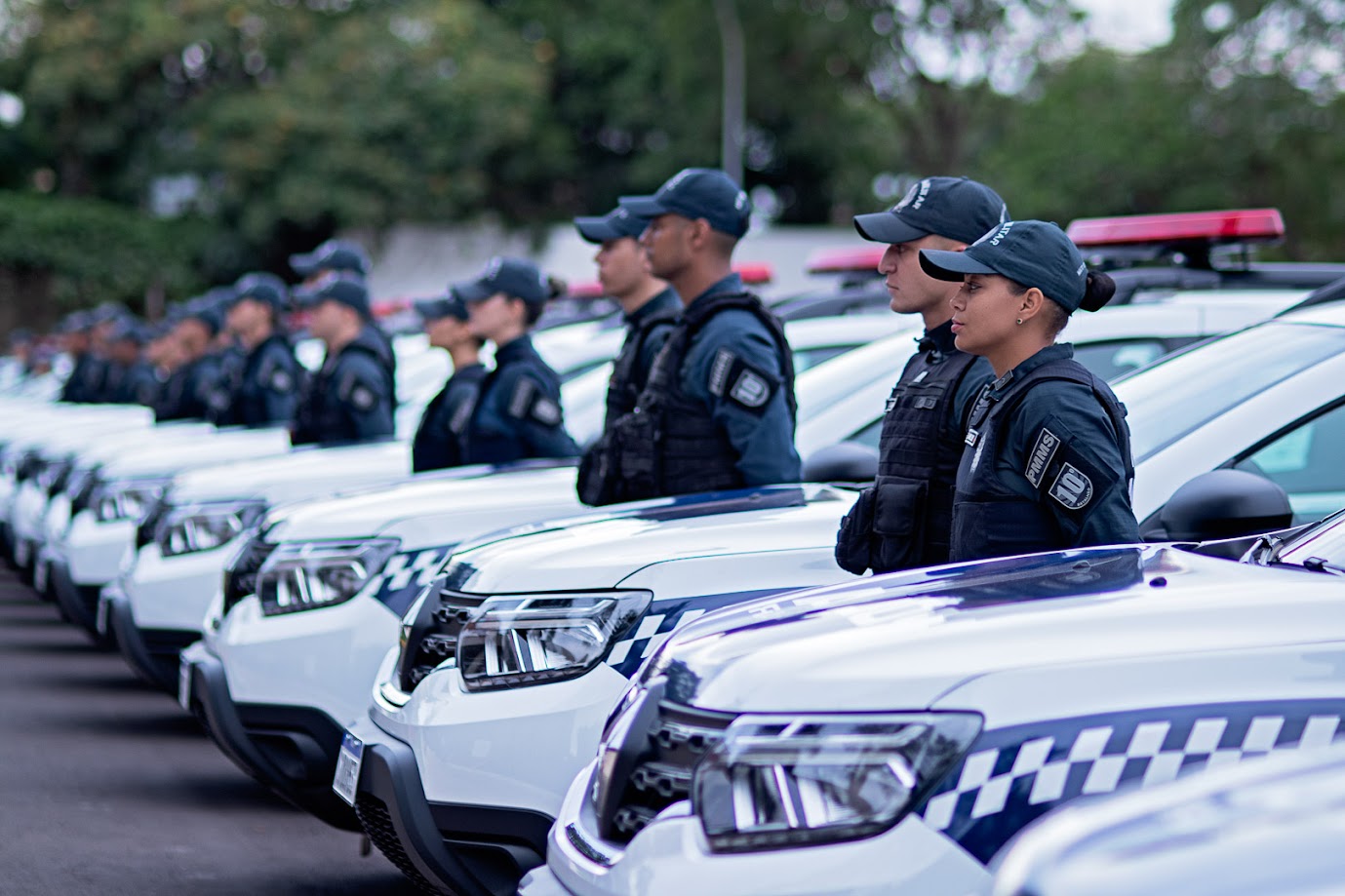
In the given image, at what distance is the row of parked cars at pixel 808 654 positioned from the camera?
94.3 inches

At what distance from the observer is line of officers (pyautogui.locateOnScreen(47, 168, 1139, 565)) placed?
3615 mm

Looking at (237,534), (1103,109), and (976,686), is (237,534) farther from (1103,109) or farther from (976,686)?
(1103,109)

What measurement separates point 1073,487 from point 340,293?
17.6 ft

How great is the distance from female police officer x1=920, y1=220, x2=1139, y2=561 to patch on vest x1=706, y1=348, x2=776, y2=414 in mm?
1238

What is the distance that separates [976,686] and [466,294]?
471 cm

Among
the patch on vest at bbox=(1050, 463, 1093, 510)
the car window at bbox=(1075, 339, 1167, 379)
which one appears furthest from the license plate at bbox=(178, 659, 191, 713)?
the patch on vest at bbox=(1050, 463, 1093, 510)

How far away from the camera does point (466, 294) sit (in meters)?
6.95

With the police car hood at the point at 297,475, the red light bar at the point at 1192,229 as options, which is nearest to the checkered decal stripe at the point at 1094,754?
the red light bar at the point at 1192,229

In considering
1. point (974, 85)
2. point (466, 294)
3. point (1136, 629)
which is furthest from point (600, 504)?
point (974, 85)

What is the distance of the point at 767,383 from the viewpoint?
5.05m

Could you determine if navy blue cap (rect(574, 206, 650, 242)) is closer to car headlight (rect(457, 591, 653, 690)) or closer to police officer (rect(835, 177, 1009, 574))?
police officer (rect(835, 177, 1009, 574))

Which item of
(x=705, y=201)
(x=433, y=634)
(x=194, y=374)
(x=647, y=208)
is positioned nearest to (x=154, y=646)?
(x=647, y=208)

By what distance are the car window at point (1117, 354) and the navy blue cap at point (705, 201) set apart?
110 centimetres

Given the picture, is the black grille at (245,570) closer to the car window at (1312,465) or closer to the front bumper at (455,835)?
the front bumper at (455,835)
